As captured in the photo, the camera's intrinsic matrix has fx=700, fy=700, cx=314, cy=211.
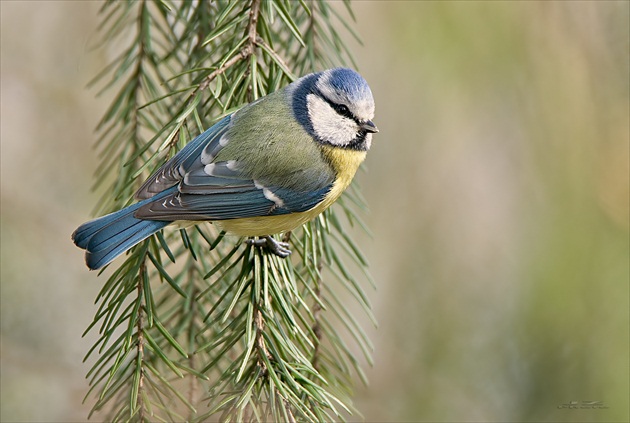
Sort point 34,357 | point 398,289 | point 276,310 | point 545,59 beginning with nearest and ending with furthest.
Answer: point 276,310, point 545,59, point 398,289, point 34,357

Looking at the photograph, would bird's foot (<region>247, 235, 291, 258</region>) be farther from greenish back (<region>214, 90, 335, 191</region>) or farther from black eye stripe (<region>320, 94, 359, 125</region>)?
black eye stripe (<region>320, 94, 359, 125</region>)

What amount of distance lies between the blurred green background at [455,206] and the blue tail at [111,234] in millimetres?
493

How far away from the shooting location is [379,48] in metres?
1.65

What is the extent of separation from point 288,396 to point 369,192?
35.4 inches

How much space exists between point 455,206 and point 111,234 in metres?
0.82

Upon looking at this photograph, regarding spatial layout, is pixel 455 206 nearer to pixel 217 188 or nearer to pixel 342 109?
pixel 342 109

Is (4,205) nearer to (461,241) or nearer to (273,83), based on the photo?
(273,83)

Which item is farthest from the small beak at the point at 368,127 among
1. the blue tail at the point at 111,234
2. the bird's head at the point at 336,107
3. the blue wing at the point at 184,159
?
the blue tail at the point at 111,234

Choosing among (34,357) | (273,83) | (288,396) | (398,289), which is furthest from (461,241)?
(34,357)

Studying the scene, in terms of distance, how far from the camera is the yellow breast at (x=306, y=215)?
1315 mm

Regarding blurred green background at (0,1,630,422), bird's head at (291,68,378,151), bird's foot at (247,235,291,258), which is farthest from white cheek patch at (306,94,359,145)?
bird's foot at (247,235,291,258)

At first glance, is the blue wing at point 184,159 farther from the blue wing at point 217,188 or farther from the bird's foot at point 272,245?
the bird's foot at point 272,245

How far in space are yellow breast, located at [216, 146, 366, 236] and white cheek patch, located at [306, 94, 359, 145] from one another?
23 millimetres

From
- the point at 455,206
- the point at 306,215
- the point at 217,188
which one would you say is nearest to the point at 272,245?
the point at 306,215
